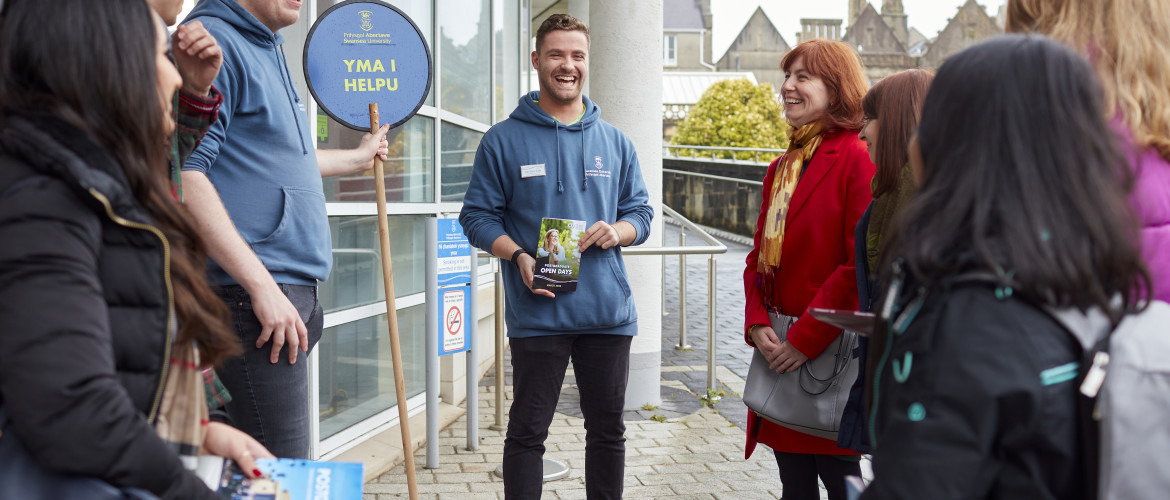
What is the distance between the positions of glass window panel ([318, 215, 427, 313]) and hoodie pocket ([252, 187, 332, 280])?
5.44ft

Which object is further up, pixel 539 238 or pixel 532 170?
pixel 532 170

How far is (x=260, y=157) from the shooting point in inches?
97.3

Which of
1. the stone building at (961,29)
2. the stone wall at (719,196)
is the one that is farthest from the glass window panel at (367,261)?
the stone building at (961,29)

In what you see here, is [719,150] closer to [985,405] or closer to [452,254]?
[452,254]

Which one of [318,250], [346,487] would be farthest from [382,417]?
[346,487]

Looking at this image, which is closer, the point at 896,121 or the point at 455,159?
the point at 896,121

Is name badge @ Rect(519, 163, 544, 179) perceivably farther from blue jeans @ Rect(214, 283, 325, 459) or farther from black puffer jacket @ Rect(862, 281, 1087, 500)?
black puffer jacket @ Rect(862, 281, 1087, 500)

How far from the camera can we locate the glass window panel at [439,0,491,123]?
6.43 metres

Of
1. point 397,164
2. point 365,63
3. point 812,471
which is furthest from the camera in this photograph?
point 397,164

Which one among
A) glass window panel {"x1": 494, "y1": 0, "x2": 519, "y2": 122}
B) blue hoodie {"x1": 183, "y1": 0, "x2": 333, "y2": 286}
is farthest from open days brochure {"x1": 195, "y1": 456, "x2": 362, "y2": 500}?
glass window panel {"x1": 494, "y1": 0, "x2": 519, "y2": 122}

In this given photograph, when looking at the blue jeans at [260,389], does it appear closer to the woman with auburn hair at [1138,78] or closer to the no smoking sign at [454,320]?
the woman with auburn hair at [1138,78]

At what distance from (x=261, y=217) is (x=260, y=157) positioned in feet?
0.50

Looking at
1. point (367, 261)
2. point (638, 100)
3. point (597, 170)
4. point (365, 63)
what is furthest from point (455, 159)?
point (365, 63)

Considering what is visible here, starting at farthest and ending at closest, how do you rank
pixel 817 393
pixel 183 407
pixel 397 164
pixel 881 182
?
pixel 397 164
pixel 817 393
pixel 881 182
pixel 183 407
